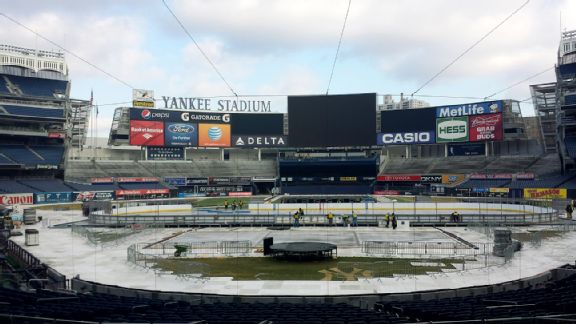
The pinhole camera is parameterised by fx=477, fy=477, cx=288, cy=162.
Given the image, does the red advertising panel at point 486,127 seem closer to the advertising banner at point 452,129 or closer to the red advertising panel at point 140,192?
the advertising banner at point 452,129

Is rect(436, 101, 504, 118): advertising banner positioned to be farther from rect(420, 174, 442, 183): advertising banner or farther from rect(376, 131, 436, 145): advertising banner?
rect(420, 174, 442, 183): advertising banner

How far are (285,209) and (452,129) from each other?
5039 cm

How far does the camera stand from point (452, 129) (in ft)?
298

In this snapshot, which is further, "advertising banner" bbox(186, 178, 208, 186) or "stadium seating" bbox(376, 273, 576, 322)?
"advertising banner" bbox(186, 178, 208, 186)

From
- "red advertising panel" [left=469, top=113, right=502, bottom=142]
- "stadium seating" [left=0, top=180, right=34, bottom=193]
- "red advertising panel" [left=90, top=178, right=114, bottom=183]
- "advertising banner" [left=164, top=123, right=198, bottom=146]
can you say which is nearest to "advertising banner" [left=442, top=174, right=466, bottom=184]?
"red advertising panel" [left=469, top=113, right=502, bottom=142]

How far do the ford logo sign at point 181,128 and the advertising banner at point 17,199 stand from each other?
107 feet

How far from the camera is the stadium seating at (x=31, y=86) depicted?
265 ft

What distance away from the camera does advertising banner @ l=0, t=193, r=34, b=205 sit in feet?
212

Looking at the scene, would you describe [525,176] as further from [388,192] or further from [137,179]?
[137,179]

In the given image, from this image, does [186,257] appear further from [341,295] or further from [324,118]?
[324,118]

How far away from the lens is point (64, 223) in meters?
45.8

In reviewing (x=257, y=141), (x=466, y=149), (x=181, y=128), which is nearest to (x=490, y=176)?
(x=466, y=149)

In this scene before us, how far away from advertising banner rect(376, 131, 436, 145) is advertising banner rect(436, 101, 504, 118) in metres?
4.37

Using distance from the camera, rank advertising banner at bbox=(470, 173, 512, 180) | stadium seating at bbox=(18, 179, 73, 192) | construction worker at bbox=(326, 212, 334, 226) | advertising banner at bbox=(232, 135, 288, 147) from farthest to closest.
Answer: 1. advertising banner at bbox=(232, 135, 288, 147)
2. advertising banner at bbox=(470, 173, 512, 180)
3. stadium seating at bbox=(18, 179, 73, 192)
4. construction worker at bbox=(326, 212, 334, 226)
